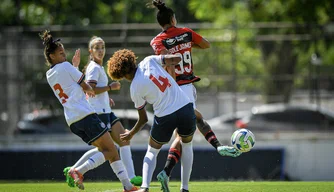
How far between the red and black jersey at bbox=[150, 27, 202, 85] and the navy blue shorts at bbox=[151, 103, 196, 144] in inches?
46.6

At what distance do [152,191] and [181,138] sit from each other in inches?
48.2

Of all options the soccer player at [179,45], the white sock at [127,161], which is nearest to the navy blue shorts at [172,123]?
the soccer player at [179,45]

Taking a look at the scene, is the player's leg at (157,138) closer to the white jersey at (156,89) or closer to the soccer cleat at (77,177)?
the white jersey at (156,89)

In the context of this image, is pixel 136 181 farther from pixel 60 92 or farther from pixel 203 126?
pixel 60 92

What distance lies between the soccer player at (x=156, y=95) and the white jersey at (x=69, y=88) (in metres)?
0.81

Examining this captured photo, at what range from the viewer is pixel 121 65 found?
8031 mm

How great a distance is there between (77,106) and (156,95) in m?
1.24

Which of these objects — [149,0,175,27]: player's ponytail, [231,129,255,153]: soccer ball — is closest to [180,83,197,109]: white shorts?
[231,129,255,153]: soccer ball

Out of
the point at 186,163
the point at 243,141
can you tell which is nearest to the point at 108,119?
the point at 186,163

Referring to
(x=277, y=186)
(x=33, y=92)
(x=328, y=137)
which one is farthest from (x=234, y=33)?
(x=277, y=186)

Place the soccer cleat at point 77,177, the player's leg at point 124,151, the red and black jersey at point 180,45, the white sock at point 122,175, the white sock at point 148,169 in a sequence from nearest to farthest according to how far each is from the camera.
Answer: the white sock at point 148,169 < the white sock at point 122,175 < the soccer cleat at point 77,177 < the red and black jersey at point 180,45 < the player's leg at point 124,151

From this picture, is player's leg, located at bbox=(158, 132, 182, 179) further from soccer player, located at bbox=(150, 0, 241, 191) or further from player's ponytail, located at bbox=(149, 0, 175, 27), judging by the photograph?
player's ponytail, located at bbox=(149, 0, 175, 27)

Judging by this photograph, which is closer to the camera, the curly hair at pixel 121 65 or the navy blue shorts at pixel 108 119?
the curly hair at pixel 121 65

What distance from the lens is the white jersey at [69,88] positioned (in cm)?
872
